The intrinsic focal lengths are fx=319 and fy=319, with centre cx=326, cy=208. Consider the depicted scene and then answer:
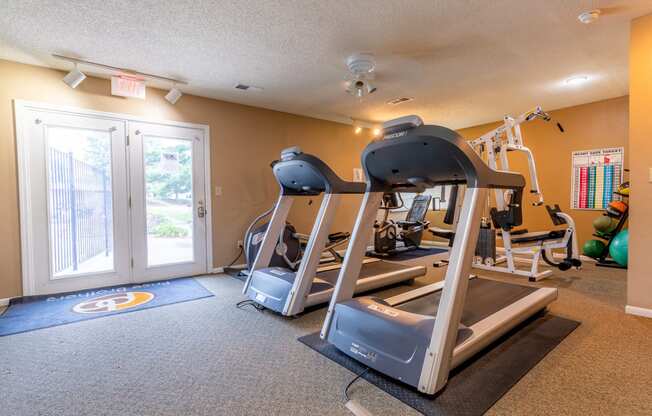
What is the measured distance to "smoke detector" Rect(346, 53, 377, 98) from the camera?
10.8 ft

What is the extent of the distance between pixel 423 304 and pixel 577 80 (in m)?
3.71

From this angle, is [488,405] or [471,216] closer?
[488,405]

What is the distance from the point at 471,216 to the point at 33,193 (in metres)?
4.29

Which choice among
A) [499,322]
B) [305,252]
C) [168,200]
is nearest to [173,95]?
[168,200]

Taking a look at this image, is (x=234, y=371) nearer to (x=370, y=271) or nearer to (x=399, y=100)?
(x=370, y=271)

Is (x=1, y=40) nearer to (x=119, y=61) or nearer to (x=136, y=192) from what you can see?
(x=119, y=61)

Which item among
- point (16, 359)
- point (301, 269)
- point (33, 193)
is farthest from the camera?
point (33, 193)

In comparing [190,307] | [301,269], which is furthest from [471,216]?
[190,307]

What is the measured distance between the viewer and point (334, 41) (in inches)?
117

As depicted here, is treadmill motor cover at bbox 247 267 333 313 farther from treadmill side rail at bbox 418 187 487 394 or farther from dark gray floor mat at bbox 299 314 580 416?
treadmill side rail at bbox 418 187 487 394

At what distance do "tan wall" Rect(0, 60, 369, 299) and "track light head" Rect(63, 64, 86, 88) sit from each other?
0.85ft

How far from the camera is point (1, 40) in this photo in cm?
283

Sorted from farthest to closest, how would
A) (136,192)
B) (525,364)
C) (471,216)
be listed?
(136,192) < (525,364) < (471,216)

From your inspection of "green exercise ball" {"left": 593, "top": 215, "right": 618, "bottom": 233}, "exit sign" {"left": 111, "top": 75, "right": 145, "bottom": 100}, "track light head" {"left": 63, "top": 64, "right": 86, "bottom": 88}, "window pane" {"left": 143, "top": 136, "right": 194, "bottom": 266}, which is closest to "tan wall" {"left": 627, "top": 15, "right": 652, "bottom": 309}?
"green exercise ball" {"left": 593, "top": 215, "right": 618, "bottom": 233}
